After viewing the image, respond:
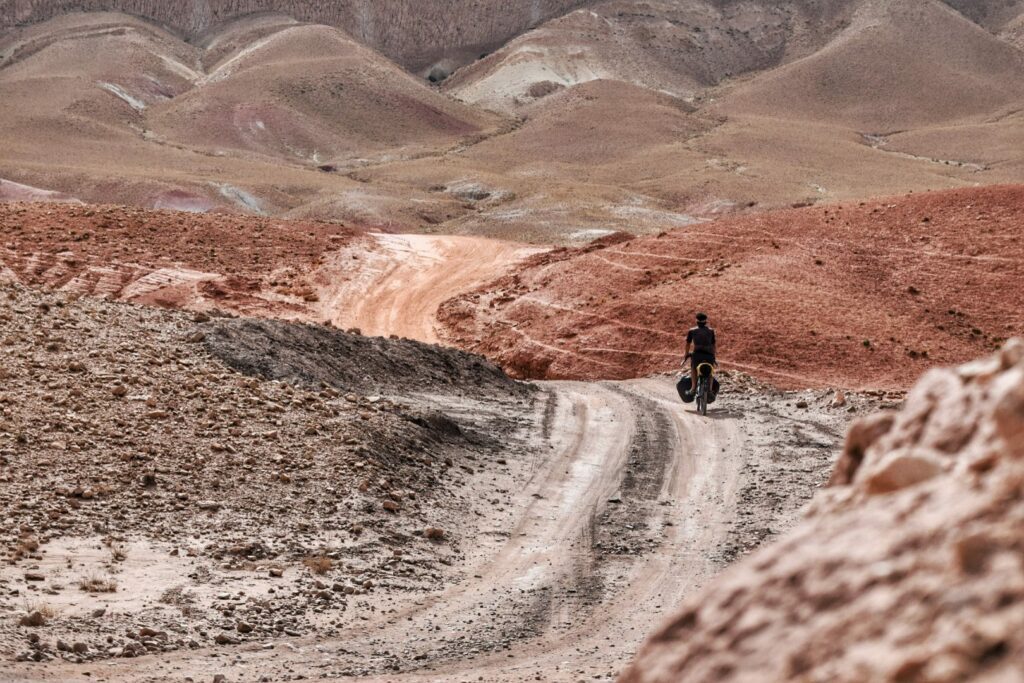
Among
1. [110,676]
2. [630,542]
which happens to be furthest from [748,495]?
[110,676]

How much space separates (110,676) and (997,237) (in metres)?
32.0

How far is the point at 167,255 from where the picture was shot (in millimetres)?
38156

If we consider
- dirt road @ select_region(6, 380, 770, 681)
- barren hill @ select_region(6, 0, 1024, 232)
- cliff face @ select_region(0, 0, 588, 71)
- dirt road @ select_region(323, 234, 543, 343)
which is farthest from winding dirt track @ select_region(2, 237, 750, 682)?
cliff face @ select_region(0, 0, 588, 71)

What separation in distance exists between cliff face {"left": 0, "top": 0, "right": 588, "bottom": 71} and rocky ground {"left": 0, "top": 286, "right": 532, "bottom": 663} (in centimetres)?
13660

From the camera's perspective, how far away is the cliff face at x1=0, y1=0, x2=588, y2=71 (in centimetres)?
15000

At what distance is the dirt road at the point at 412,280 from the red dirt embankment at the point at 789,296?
97 cm

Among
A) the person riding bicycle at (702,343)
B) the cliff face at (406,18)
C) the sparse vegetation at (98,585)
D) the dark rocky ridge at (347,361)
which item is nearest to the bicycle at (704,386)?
the person riding bicycle at (702,343)

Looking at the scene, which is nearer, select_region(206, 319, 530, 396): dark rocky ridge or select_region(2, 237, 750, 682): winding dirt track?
select_region(2, 237, 750, 682): winding dirt track

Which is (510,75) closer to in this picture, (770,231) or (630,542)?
(770,231)

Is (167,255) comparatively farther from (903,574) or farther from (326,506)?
(903,574)

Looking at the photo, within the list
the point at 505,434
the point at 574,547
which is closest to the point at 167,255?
the point at 505,434

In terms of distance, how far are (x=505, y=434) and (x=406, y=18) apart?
14090cm

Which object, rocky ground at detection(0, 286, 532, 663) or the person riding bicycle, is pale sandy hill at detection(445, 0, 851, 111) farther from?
rocky ground at detection(0, 286, 532, 663)

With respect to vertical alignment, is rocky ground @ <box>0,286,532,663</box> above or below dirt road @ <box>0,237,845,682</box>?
above
